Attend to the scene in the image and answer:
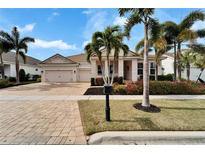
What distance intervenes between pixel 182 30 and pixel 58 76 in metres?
20.3

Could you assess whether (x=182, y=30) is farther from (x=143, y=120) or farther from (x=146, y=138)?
(x=146, y=138)

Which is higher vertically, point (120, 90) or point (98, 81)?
point (98, 81)

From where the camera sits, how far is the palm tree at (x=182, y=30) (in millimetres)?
12339

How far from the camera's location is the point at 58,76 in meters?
28.3

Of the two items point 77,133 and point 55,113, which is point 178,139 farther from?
point 55,113

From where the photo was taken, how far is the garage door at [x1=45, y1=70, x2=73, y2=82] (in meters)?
28.2

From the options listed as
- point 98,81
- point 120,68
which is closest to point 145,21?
point 98,81

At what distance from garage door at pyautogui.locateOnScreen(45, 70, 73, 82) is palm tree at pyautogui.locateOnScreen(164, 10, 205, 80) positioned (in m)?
17.6

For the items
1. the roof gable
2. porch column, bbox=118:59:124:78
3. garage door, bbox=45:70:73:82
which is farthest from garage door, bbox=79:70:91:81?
porch column, bbox=118:59:124:78

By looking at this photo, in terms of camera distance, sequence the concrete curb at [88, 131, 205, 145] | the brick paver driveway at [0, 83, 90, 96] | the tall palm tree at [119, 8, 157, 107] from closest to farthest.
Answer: the concrete curb at [88, 131, 205, 145] → the tall palm tree at [119, 8, 157, 107] → the brick paver driveway at [0, 83, 90, 96]

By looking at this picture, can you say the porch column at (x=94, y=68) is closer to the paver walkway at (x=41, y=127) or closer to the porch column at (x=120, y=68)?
the porch column at (x=120, y=68)

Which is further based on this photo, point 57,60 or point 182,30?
Answer: point 57,60

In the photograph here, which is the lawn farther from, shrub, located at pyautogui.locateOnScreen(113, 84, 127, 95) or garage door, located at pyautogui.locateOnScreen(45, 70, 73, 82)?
garage door, located at pyautogui.locateOnScreen(45, 70, 73, 82)

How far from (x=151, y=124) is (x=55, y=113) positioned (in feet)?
12.8
